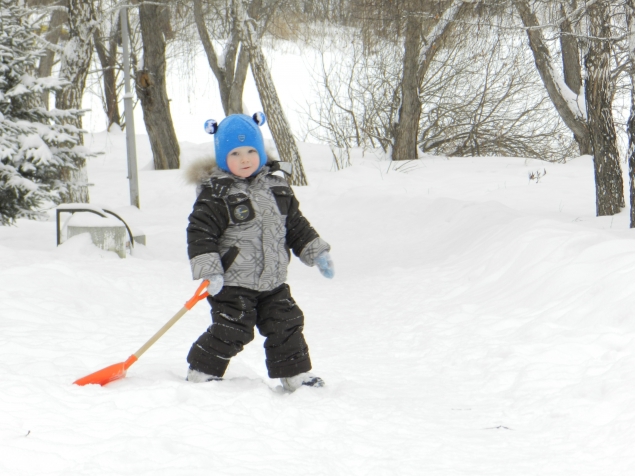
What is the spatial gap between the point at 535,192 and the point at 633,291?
281 inches

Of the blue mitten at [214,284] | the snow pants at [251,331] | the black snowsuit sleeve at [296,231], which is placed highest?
the black snowsuit sleeve at [296,231]

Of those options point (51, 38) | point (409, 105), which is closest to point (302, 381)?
point (409, 105)

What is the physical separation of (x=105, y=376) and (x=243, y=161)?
1.22 m

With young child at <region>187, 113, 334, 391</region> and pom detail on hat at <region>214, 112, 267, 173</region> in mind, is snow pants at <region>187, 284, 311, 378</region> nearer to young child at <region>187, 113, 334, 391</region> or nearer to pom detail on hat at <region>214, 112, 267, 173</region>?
young child at <region>187, 113, 334, 391</region>

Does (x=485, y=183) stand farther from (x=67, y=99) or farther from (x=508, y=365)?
(x=508, y=365)

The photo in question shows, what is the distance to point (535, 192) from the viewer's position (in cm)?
1128

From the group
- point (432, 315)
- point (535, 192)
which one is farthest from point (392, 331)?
point (535, 192)

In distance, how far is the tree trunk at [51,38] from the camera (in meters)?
18.0

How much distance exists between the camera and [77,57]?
10.5m

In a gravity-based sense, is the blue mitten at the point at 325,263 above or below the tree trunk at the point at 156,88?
below

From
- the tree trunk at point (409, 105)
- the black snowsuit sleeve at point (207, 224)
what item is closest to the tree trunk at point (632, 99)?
the black snowsuit sleeve at point (207, 224)

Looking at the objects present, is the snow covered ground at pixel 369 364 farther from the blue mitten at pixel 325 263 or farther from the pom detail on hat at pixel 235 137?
the pom detail on hat at pixel 235 137

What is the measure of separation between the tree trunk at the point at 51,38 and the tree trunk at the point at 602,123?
1216 centimetres

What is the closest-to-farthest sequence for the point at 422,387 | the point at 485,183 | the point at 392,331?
the point at 422,387 < the point at 392,331 < the point at 485,183
